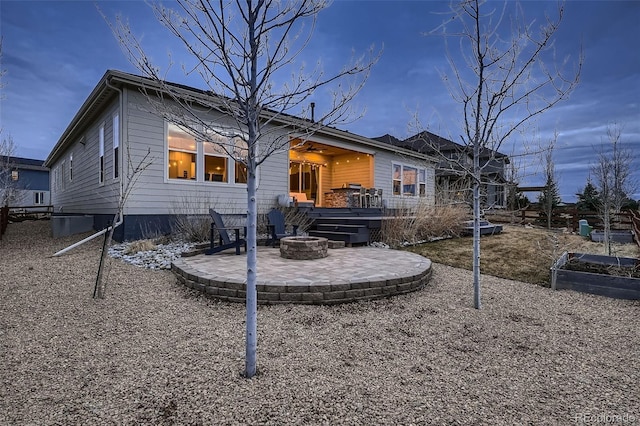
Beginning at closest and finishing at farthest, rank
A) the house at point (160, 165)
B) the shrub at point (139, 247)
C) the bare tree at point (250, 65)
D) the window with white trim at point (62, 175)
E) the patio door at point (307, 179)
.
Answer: the bare tree at point (250, 65)
the shrub at point (139, 247)
the house at point (160, 165)
the patio door at point (307, 179)
the window with white trim at point (62, 175)

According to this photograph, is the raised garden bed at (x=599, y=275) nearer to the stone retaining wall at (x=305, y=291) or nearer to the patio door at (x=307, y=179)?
the stone retaining wall at (x=305, y=291)

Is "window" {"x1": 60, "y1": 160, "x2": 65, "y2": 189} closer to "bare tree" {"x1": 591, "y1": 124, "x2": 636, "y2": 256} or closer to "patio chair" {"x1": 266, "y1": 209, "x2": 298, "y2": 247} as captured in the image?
"patio chair" {"x1": 266, "y1": 209, "x2": 298, "y2": 247}

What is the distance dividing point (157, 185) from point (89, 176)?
505 cm

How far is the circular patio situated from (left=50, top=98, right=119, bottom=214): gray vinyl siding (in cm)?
501

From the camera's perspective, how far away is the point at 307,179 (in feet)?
47.3

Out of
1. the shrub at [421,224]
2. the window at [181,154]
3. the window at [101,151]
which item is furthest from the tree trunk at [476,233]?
the window at [101,151]

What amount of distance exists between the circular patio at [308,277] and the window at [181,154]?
345 cm

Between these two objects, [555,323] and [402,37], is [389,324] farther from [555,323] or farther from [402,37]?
[402,37]

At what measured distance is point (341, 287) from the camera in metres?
3.92

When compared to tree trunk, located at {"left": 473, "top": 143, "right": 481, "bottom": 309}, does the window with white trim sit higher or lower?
higher

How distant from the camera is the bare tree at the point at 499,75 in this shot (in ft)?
12.0

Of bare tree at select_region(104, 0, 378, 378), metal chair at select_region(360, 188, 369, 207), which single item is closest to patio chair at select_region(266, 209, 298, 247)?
bare tree at select_region(104, 0, 378, 378)

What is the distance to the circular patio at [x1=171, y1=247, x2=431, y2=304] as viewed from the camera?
3832 millimetres

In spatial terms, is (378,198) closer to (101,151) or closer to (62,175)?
(101,151)
